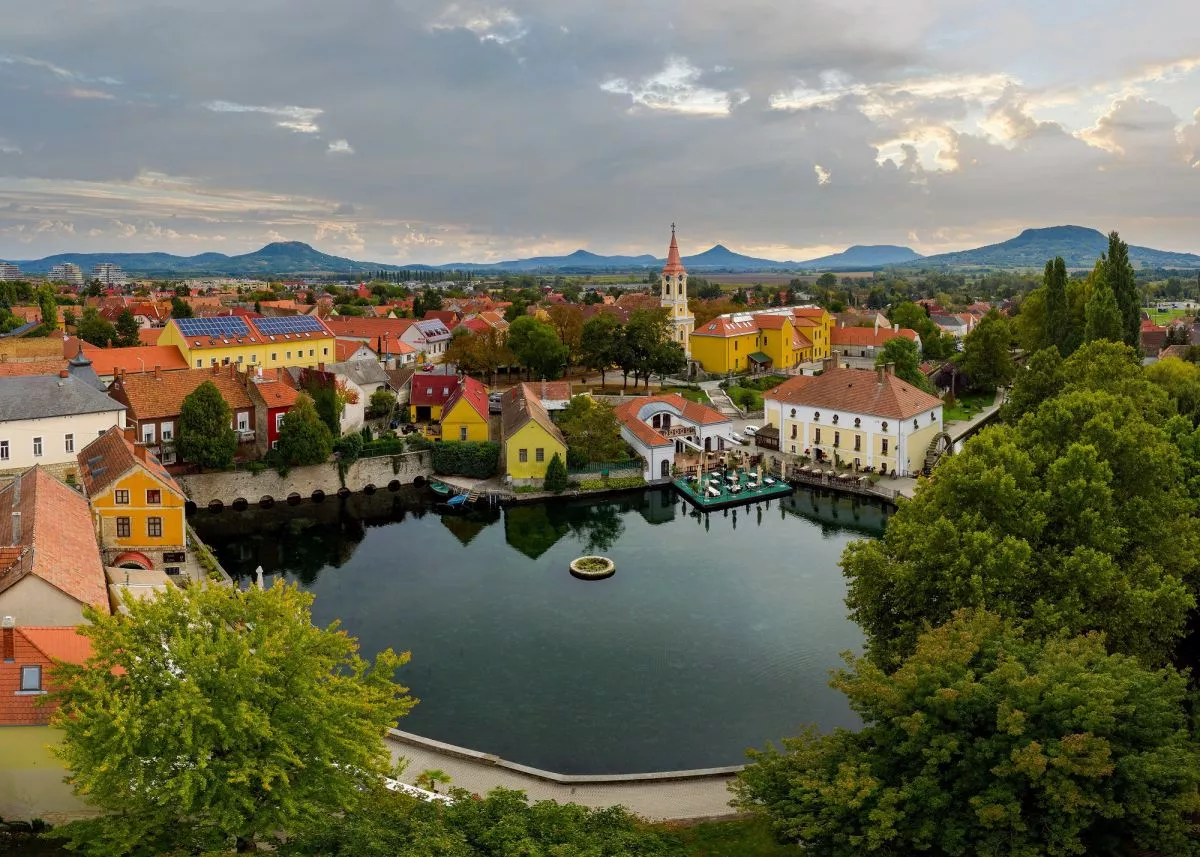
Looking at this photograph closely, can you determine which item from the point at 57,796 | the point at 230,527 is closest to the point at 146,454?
the point at 230,527

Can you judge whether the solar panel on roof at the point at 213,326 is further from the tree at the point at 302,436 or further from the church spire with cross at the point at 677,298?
the church spire with cross at the point at 677,298

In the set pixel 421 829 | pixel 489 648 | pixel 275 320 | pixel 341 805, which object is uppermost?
pixel 275 320

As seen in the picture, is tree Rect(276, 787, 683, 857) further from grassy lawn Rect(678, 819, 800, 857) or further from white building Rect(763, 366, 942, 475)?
white building Rect(763, 366, 942, 475)

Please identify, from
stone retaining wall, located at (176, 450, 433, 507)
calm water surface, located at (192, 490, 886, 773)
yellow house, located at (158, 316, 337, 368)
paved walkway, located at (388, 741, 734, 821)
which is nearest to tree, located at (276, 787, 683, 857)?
paved walkway, located at (388, 741, 734, 821)

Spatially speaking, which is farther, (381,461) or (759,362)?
(759,362)

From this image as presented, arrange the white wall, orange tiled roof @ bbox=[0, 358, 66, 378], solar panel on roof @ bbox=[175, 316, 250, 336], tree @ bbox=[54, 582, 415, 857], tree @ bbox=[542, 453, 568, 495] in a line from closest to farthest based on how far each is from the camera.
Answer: tree @ bbox=[54, 582, 415, 857] → the white wall → tree @ bbox=[542, 453, 568, 495] → orange tiled roof @ bbox=[0, 358, 66, 378] → solar panel on roof @ bbox=[175, 316, 250, 336]

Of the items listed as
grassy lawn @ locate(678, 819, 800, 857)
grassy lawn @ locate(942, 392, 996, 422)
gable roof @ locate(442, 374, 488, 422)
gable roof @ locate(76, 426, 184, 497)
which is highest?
gable roof @ locate(442, 374, 488, 422)

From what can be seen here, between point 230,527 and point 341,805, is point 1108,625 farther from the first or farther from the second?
point 230,527

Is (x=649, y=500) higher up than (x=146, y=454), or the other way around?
(x=146, y=454)
